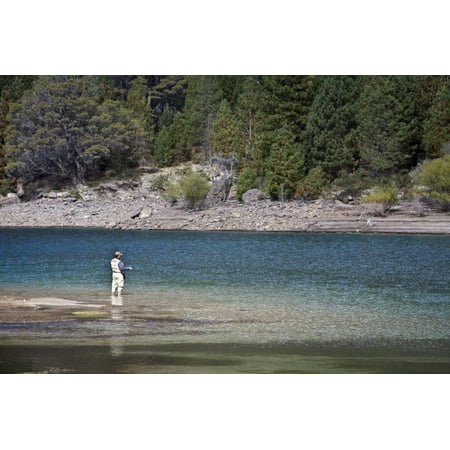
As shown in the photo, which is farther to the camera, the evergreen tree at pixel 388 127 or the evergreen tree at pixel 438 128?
the evergreen tree at pixel 388 127

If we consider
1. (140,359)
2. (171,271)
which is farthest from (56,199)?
(140,359)

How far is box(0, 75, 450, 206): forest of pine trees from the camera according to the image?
25.2 m

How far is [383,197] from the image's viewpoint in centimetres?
2559

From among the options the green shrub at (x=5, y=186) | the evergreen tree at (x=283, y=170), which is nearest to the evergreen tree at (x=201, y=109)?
the evergreen tree at (x=283, y=170)

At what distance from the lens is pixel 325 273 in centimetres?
2109

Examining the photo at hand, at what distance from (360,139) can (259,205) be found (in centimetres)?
368

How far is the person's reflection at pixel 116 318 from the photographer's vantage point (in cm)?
1310

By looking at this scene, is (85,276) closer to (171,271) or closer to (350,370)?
(171,271)

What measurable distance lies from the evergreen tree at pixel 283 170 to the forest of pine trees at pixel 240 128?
0.03 meters

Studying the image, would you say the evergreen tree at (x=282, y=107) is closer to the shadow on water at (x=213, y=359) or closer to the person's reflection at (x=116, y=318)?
the person's reflection at (x=116, y=318)

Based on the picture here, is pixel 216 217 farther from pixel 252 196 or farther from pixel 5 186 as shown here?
pixel 5 186

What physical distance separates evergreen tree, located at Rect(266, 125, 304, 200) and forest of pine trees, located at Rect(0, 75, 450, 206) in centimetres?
3

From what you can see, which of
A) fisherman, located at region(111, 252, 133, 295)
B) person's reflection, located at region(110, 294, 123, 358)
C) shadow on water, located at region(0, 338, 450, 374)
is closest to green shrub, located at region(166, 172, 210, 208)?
fisherman, located at region(111, 252, 133, 295)

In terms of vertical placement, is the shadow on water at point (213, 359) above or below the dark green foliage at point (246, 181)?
below
